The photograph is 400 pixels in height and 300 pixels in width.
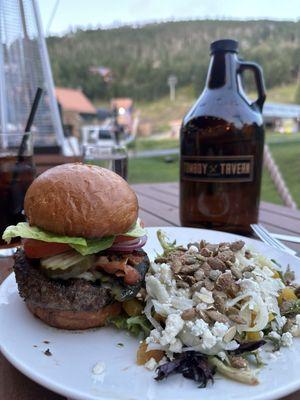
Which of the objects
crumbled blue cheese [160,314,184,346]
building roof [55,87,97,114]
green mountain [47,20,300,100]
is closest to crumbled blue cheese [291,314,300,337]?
crumbled blue cheese [160,314,184,346]

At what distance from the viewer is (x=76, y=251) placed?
1.05 metres

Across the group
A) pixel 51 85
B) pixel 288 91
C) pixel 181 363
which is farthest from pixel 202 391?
pixel 288 91

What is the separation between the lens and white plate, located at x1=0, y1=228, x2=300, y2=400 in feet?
2.16

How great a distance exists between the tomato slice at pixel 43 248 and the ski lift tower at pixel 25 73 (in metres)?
2.70

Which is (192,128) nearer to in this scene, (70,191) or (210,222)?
(210,222)

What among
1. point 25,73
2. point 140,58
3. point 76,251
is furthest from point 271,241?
point 140,58

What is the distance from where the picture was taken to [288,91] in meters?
24.2

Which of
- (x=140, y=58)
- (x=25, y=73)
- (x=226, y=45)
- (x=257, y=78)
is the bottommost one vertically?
(x=257, y=78)

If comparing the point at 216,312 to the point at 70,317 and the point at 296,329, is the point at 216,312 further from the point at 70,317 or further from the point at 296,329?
the point at 70,317

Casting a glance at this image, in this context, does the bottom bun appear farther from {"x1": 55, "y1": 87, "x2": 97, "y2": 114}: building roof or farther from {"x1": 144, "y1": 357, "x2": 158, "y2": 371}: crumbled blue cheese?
{"x1": 55, "y1": 87, "x2": 97, "y2": 114}: building roof

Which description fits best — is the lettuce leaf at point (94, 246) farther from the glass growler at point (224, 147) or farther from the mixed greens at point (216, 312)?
the glass growler at point (224, 147)

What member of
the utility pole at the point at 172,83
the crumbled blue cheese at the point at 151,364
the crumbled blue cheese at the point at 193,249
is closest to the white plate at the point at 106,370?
the crumbled blue cheese at the point at 151,364

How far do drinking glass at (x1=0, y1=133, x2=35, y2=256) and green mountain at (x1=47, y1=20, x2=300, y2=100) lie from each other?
17.1m

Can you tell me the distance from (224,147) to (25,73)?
9.92ft
